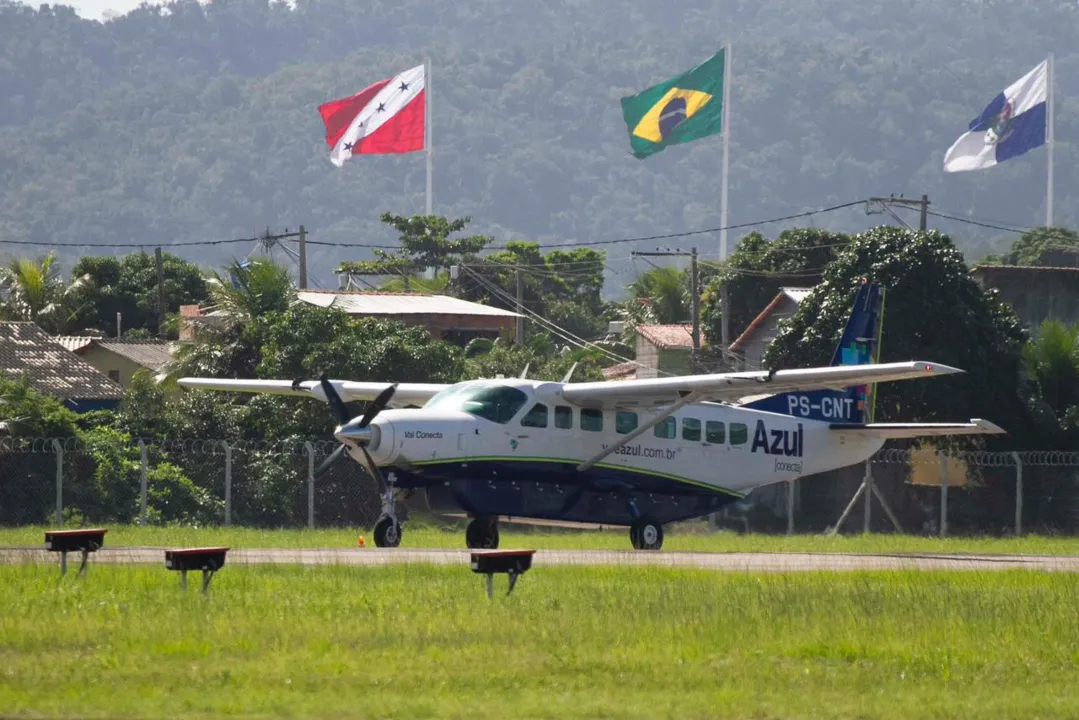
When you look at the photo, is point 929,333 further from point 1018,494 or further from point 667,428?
point 667,428

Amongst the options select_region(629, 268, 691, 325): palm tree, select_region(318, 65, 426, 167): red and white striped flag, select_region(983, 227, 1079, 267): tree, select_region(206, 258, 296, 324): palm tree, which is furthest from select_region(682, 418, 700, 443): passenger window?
select_region(983, 227, 1079, 267): tree

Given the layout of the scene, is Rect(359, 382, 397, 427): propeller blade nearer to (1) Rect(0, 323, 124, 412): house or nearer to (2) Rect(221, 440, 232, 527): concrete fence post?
(2) Rect(221, 440, 232, 527): concrete fence post

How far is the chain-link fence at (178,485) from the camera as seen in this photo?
32.5m

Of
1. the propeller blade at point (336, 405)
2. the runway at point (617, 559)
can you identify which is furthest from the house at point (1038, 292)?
the propeller blade at point (336, 405)

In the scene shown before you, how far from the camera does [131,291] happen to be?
72.2 metres

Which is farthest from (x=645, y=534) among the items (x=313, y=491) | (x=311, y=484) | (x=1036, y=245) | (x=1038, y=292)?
(x=1036, y=245)

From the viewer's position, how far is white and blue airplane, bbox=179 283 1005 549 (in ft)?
84.0

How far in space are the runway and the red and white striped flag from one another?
4660 centimetres

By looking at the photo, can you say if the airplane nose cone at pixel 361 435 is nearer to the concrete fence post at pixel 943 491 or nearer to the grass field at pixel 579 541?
the grass field at pixel 579 541

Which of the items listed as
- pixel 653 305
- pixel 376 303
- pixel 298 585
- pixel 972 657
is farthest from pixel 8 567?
pixel 653 305

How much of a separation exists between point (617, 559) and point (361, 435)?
4.16m

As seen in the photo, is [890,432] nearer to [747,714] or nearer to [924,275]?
[924,275]

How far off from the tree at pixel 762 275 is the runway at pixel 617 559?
36546 millimetres

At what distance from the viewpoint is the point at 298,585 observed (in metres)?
18.8
